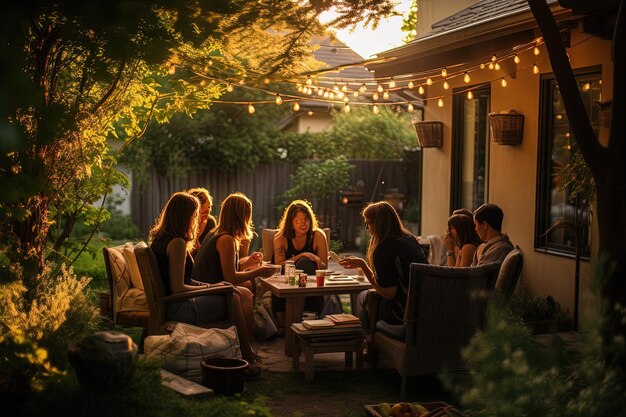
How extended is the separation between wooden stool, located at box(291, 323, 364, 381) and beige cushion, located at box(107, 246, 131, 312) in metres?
1.65

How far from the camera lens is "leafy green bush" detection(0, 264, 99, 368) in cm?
520

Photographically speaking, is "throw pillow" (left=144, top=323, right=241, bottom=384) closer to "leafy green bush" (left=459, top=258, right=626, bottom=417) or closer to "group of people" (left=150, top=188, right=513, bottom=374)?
"group of people" (left=150, top=188, right=513, bottom=374)

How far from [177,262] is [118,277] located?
1.11 metres

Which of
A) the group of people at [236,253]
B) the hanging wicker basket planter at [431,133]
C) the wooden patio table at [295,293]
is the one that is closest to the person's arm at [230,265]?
the group of people at [236,253]

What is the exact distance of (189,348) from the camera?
20.8 feet

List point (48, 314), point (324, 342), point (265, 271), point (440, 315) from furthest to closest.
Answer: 1. point (265, 271)
2. point (324, 342)
3. point (440, 315)
4. point (48, 314)

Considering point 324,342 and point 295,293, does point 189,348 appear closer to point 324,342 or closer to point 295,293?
point 324,342

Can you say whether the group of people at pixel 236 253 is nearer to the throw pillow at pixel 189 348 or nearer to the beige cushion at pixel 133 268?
the beige cushion at pixel 133 268

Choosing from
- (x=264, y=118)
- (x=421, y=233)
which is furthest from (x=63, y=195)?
(x=264, y=118)

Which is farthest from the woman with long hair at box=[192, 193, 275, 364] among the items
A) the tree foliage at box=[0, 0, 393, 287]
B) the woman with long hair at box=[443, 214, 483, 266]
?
the woman with long hair at box=[443, 214, 483, 266]

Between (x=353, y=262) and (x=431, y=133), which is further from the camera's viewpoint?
(x=431, y=133)

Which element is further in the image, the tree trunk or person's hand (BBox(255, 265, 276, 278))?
person's hand (BBox(255, 265, 276, 278))

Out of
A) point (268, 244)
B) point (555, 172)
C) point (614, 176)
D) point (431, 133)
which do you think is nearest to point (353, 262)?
point (268, 244)

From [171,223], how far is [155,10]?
272 centimetres
